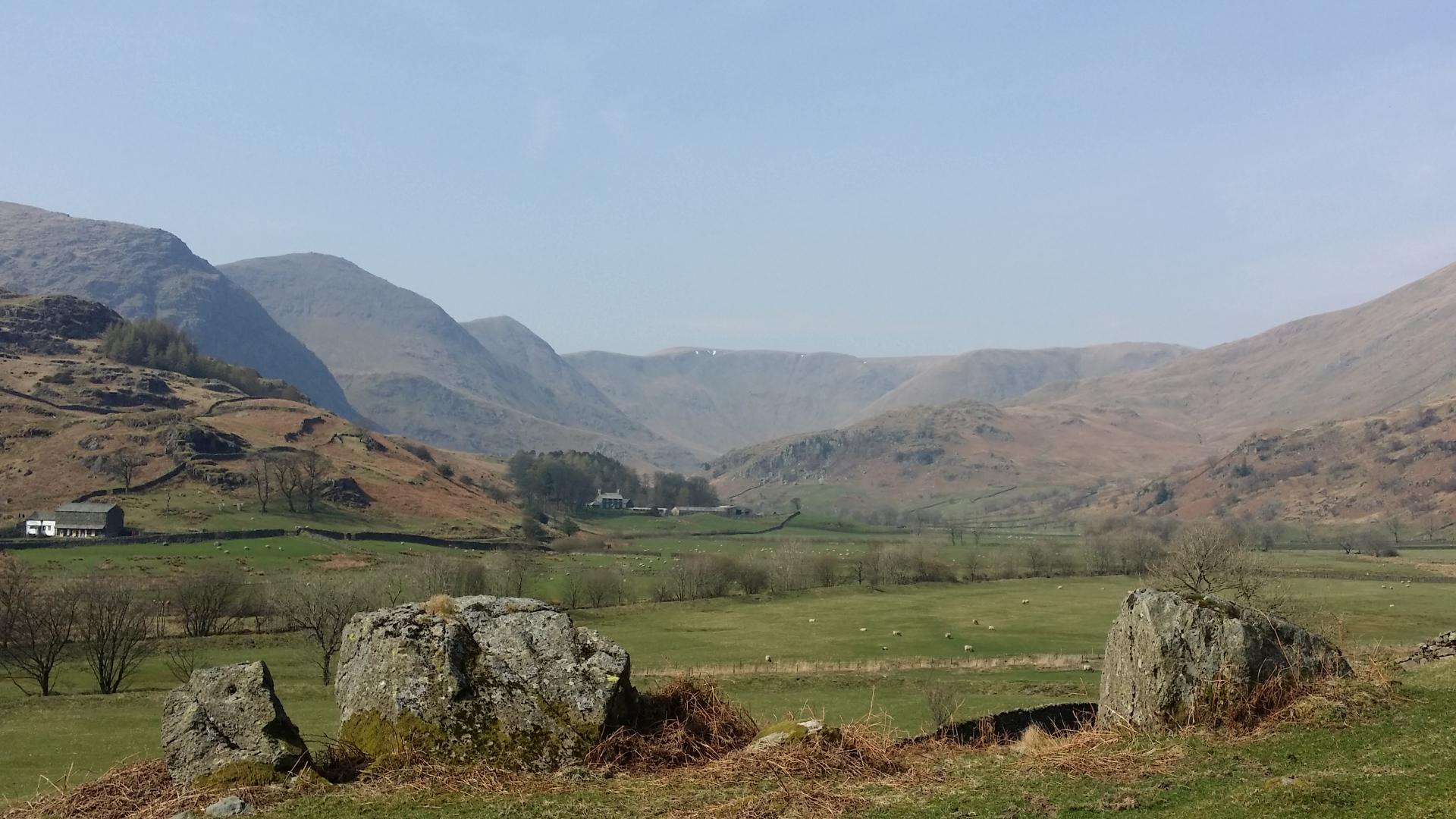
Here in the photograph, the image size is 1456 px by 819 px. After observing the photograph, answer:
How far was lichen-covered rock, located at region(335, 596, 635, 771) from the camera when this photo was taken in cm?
1523

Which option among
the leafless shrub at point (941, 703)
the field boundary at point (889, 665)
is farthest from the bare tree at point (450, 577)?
the leafless shrub at point (941, 703)

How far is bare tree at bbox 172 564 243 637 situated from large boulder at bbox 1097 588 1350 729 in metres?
91.4

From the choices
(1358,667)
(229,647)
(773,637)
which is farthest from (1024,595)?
(1358,667)

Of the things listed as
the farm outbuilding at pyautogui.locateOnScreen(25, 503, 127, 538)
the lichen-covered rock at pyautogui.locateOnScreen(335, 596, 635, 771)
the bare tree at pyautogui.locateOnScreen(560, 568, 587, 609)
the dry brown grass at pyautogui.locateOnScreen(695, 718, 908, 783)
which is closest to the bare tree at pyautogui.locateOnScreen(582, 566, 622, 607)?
the bare tree at pyautogui.locateOnScreen(560, 568, 587, 609)

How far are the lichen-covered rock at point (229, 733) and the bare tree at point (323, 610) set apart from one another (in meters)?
60.1

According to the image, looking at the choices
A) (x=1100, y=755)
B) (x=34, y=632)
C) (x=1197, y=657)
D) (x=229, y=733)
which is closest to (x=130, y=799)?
(x=229, y=733)

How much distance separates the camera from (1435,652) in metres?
24.5

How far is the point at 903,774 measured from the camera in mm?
14672

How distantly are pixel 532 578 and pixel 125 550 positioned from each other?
58504 millimetres

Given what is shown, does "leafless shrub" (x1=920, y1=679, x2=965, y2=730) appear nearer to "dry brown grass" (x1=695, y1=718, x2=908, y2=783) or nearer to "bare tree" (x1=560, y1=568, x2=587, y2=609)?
"dry brown grass" (x1=695, y1=718, x2=908, y2=783)

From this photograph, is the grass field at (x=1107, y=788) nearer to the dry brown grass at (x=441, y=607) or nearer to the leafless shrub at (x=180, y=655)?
the dry brown grass at (x=441, y=607)

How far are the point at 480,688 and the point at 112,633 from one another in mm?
67610

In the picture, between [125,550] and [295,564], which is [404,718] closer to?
[295,564]

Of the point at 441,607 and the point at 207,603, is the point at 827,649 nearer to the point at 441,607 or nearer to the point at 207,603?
the point at 207,603
